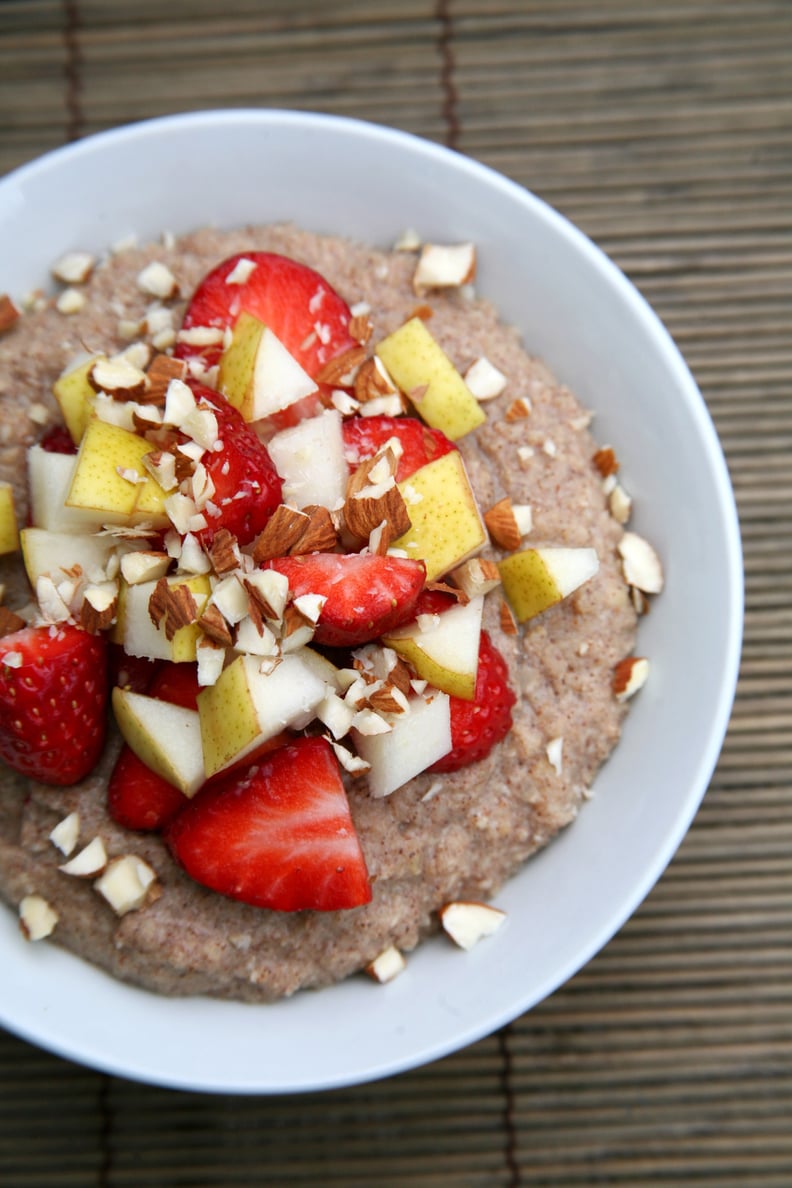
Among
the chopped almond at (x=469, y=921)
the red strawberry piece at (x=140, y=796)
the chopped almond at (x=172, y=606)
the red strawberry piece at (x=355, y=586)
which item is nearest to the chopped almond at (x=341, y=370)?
the red strawberry piece at (x=355, y=586)

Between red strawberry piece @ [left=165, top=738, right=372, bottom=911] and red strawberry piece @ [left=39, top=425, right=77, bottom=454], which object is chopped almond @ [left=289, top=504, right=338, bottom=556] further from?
red strawberry piece @ [left=39, top=425, right=77, bottom=454]

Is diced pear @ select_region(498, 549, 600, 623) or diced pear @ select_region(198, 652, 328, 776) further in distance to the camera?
diced pear @ select_region(498, 549, 600, 623)

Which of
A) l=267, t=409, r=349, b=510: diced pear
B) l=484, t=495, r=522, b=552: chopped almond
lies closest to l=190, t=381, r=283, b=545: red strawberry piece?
l=267, t=409, r=349, b=510: diced pear

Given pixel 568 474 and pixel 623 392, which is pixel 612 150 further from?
pixel 568 474

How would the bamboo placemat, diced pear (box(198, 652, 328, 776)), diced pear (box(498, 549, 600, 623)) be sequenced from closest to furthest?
diced pear (box(198, 652, 328, 776))
diced pear (box(498, 549, 600, 623))
the bamboo placemat

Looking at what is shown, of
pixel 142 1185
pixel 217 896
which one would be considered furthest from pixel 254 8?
pixel 142 1185

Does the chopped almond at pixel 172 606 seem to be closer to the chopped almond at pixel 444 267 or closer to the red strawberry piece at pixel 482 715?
the red strawberry piece at pixel 482 715

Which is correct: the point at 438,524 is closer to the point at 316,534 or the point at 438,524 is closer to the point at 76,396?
the point at 316,534

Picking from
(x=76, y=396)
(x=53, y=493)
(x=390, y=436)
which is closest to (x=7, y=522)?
(x=53, y=493)
